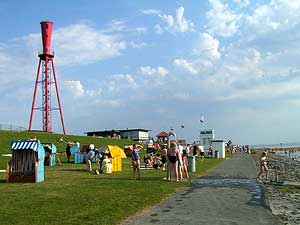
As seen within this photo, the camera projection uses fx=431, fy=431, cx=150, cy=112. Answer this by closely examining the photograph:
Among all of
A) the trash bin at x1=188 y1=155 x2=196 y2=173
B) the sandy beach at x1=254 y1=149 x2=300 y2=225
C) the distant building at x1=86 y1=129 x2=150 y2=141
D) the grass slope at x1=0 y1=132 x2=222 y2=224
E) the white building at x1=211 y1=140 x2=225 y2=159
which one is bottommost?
the sandy beach at x1=254 y1=149 x2=300 y2=225

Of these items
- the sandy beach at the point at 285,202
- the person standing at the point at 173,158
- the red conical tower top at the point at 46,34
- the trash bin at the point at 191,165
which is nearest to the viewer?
the sandy beach at the point at 285,202

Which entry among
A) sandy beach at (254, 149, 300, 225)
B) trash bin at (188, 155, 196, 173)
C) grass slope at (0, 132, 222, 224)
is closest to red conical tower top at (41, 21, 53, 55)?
trash bin at (188, 155, 196, 173)

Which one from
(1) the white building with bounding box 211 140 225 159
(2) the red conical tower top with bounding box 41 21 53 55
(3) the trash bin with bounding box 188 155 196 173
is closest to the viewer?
(3) the trash bin with bounding box 188 155 196 173

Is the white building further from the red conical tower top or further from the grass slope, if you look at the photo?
the grass slope

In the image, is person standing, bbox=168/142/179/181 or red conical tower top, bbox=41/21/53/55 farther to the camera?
red conical tower top, bbox=41/21/53/55

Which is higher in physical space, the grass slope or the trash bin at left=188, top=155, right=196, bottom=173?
the trash bin at left=188, top=155, right=196, bottom=173

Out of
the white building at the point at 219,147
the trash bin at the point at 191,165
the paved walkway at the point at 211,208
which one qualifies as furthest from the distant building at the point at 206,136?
the paved walkway at the point at 211,208

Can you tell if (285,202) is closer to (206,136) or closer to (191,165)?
(191,165)

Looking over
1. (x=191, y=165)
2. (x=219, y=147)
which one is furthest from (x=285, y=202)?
(x=219, y=147)

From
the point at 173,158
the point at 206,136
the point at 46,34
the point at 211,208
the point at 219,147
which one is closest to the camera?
the point at 211,208

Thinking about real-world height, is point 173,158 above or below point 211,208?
above

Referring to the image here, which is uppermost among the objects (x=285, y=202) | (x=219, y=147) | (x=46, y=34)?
(x=46, y=34)

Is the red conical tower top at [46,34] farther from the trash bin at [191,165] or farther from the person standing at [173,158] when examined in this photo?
the person standing at [173,158]

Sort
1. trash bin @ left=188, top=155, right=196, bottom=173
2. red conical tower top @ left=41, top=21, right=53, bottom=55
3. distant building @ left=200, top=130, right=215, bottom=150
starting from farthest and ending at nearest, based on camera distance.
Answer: red conical tower top @ left=41, top=21, right=53, bottom=55 < distant building @ left=200, top=130, right=215, bottom=150 < trash bin @ left=188, top=155, right=196, bottom=173
